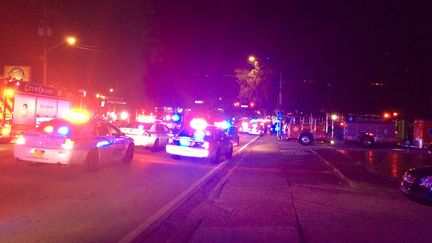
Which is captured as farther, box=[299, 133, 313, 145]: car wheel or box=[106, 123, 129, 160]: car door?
box=[299, 133, 313, 145]: car wheel

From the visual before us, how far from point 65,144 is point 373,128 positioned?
2703 centimetres

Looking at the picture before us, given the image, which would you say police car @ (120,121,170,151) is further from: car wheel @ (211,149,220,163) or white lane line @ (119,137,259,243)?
white lane line @ (119,137,259,243)

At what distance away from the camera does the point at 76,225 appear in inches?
266

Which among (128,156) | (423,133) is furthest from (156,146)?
(423,133)

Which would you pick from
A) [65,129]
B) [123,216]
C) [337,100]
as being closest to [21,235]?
[123,216]

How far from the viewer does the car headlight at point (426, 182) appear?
31.6ft

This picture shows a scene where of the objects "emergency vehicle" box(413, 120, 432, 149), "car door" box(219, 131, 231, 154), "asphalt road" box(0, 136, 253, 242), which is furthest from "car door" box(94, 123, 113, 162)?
"emergency vehicle" box(413, 120, 432, 149)

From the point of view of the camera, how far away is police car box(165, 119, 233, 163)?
17.0 metres

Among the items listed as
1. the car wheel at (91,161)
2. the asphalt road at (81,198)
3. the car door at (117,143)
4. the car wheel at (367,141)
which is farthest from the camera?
the car wheel at (367,141)

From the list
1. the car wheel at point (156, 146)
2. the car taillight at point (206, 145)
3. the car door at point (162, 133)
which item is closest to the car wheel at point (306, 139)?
the car door at point (162, 133)

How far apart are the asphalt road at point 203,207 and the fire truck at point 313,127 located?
1958 centimetres

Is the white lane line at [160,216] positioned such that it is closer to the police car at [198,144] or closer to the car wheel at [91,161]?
the car wheel at [91,161]

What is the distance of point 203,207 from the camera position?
883 centimetres

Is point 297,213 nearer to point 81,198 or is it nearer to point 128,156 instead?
point 81,198
